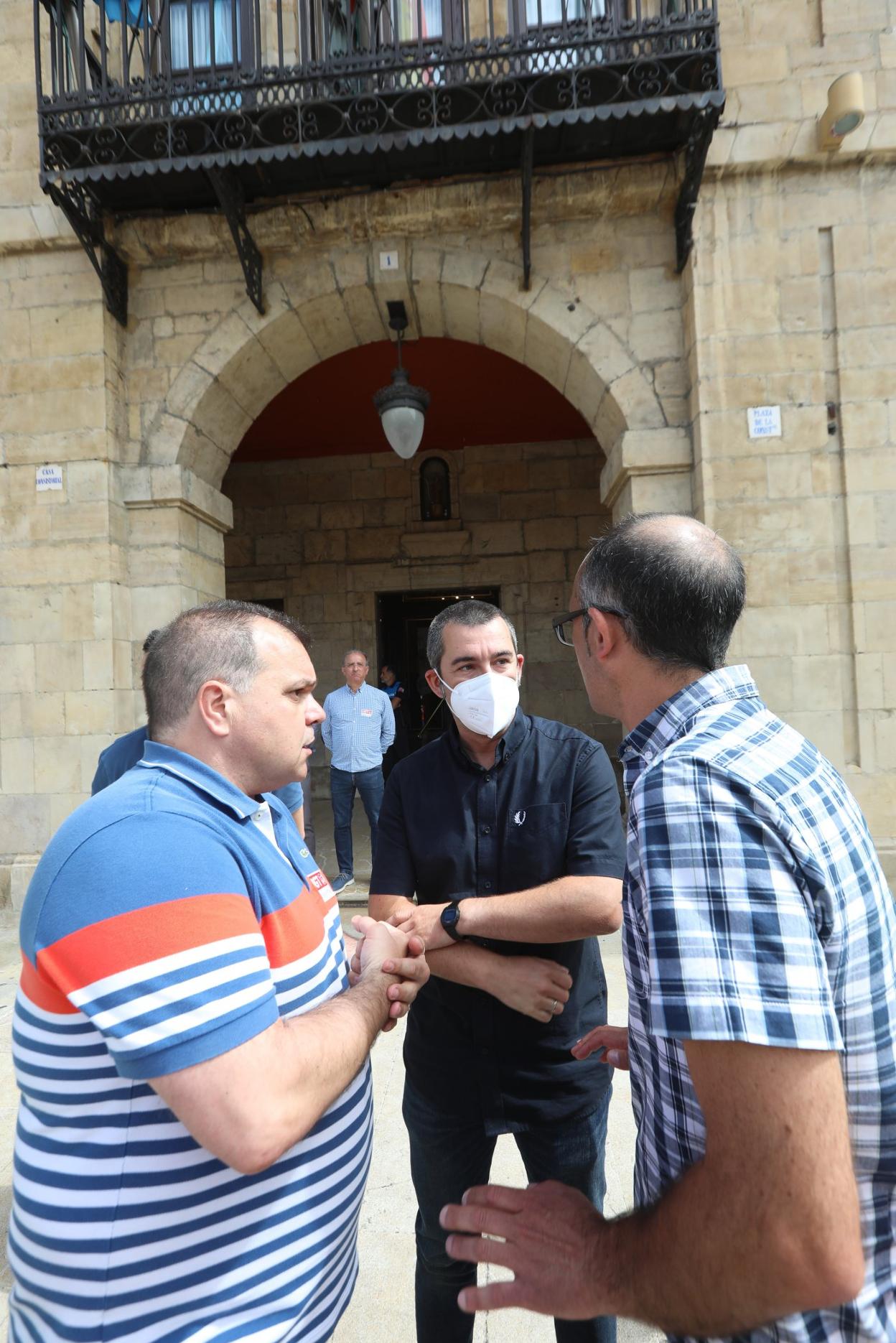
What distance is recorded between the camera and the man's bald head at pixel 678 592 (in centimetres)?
107

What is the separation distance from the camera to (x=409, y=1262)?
2266 millimetres

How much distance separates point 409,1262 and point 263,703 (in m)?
2.06

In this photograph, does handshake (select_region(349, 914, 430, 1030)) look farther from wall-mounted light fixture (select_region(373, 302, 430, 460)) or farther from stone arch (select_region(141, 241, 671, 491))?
stone arch (select_region(141, 241, 671, 491))

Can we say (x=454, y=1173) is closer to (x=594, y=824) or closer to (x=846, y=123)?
(x=594, y=824)

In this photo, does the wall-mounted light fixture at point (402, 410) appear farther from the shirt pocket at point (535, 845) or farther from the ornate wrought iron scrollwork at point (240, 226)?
the shirt pocket at point (535, 845)

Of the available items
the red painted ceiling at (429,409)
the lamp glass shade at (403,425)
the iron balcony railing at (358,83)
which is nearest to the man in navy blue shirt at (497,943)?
the lamp glass shade at (403,425)

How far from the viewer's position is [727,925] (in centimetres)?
80

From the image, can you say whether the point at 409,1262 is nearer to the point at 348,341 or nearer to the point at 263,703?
the point at 263,703

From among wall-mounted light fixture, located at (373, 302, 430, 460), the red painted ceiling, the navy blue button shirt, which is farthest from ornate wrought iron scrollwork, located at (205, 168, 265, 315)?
the navy blue button shirt

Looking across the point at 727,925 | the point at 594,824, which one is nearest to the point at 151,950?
the point at 727,925

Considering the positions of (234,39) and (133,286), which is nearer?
(234,39)

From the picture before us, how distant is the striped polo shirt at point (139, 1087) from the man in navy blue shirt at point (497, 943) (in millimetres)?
662

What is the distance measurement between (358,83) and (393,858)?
17.0ft

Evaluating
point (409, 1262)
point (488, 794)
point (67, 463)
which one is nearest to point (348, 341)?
point (67, 463)
